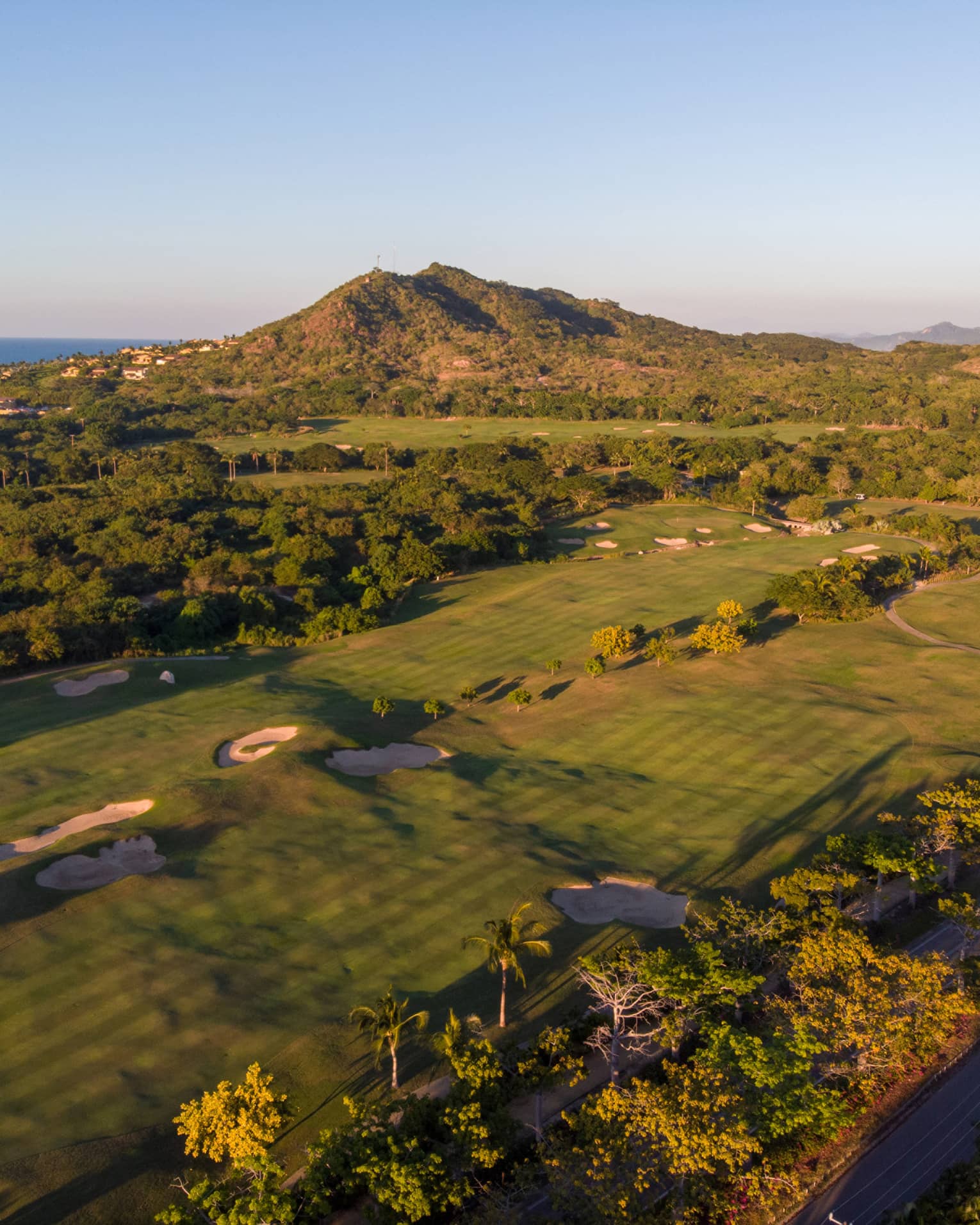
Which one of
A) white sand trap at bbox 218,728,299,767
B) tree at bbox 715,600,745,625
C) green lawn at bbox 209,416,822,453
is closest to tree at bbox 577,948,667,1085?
white sand trap at bbox 218,728,299,767

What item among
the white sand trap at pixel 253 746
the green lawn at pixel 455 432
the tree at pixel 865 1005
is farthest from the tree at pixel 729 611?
the green lawn at pixel 455 432

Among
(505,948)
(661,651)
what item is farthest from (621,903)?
(661,651)

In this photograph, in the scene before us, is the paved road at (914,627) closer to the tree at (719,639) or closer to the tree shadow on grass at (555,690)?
the tree at (719,639)

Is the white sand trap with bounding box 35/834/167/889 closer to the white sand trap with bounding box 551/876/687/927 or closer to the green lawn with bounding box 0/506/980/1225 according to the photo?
the green lawn with bounding box 0/506/980/1225

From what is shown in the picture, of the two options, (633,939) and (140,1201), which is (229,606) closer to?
(633,939)

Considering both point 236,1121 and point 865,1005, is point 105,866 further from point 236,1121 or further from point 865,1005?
point 865,1005
